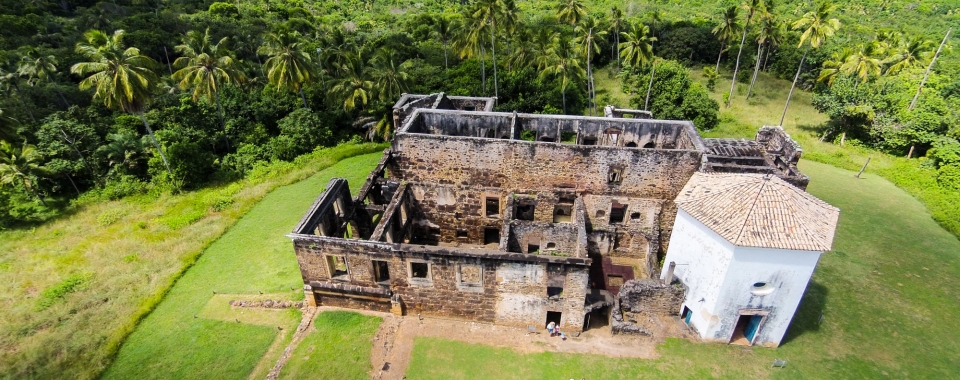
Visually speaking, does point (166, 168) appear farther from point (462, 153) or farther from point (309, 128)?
point (462, 153)

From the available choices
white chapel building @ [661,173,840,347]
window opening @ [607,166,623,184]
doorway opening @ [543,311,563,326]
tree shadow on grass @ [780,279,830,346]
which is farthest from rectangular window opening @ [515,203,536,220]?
tree shadow on grass @ [780,279,830,346]

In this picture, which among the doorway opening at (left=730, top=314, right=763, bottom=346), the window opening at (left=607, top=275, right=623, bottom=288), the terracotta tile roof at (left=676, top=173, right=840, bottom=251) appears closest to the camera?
the terracotta tile roof at (left=676, top=173, right=840, bottom=251)

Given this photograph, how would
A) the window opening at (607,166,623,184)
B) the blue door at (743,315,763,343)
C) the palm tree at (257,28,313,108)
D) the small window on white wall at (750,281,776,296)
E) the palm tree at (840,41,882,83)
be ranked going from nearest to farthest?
the small window on white wall at (750,281,776,296) → the blue door at (743,315,763,343) → the window opening at (607,166,623,184) → the palm tree at (257,28,313,108) → the palm tree at (840,41,882,83)

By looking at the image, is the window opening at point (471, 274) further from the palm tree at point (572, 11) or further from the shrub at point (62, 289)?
the palm tree at point (572, 11)

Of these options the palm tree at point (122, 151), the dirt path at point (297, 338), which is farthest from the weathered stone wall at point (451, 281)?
the palm tree at point (122, 151)

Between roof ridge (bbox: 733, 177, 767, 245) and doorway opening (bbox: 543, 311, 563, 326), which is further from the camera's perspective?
doorway opening (bbox: 543, 311, 563, 326)

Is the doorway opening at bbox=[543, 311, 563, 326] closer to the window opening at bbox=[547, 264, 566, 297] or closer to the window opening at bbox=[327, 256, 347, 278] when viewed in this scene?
the window opening at bbox=[547, 264, 566, 297]
